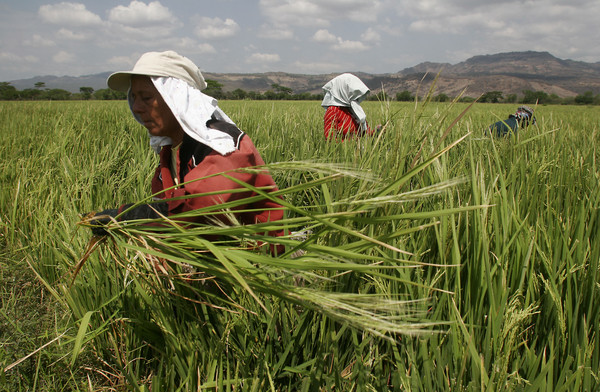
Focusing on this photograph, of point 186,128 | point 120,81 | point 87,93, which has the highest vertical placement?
point 87,93

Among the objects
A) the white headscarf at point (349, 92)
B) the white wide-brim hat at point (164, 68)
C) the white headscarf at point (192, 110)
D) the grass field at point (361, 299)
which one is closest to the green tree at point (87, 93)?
the white headscarf at point (349, 92)

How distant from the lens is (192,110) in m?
1.32

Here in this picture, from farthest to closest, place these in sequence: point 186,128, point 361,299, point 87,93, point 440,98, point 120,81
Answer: point 87,93 → point 440,98 → point 120,81 → point 186,128 → point 361,299

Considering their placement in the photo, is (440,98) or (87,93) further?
(87,93)

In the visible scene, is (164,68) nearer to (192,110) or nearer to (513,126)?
(192,110)

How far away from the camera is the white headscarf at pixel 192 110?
4.04ft

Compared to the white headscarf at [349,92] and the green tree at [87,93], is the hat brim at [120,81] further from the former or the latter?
the green tree at [87,93]

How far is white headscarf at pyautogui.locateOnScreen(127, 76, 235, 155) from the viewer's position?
1.23 m

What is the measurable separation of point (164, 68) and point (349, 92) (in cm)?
261

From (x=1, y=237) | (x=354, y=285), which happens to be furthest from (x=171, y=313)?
(x=1, y=237)

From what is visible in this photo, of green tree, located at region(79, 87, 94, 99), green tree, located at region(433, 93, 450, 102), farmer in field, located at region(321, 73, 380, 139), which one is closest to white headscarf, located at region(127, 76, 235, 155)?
green tree, located at region(433, 93, 450, 102)

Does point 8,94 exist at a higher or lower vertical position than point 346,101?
higher

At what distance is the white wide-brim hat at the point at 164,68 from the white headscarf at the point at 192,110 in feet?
0.10

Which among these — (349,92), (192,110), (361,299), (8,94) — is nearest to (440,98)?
(349,92)
